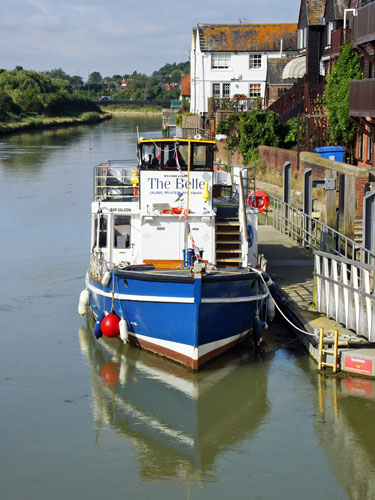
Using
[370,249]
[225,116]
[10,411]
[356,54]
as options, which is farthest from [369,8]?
[225,116]

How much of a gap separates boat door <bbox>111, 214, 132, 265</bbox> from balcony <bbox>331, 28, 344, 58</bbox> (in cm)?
2304

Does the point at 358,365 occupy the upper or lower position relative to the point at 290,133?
lower

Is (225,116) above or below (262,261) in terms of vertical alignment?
above

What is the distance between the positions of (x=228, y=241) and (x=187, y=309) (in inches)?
140

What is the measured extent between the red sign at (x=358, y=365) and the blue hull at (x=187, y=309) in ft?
8.20

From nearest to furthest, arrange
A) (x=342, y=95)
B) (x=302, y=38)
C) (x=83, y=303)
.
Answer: (x=83, y=303) < (x=342, y=95) < (x=302, y=38)

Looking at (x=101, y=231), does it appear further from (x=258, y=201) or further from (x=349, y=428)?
(x=349, y=428)

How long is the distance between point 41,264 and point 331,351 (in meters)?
12.6

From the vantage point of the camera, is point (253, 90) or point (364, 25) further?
point (253, 90)

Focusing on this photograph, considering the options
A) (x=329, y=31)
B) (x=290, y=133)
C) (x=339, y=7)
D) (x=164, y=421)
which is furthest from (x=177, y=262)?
(x=329, y=31)

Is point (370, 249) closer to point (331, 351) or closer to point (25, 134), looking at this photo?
point (331, 351)

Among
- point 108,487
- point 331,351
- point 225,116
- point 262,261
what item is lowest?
point 108,487

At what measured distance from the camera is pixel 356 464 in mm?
12484

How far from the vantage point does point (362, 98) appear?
2930cm
